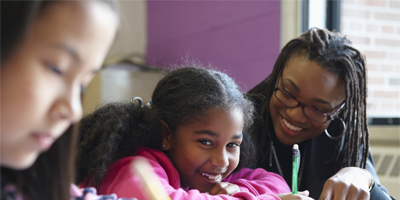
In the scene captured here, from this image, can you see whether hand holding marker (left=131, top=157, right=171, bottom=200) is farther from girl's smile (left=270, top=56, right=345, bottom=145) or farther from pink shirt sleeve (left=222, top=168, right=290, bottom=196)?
girl's smile (left=270, top=56, right=345, bottom=145)

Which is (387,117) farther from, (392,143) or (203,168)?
(203,168)

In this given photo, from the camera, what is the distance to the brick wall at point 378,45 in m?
2.22

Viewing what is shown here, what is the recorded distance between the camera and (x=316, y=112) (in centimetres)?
122

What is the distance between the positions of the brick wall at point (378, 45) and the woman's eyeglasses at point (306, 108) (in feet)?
3.77

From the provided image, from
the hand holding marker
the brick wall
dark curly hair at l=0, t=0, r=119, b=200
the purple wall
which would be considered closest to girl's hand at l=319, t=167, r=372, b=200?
the hand holding marker

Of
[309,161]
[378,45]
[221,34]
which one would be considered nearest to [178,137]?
[309,161]

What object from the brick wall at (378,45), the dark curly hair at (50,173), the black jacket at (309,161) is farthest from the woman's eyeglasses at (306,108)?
the brick wall at (378,45)

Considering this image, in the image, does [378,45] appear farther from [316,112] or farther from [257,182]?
[257,182]

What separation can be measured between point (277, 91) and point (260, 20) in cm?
110

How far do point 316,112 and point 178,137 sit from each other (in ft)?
1.71

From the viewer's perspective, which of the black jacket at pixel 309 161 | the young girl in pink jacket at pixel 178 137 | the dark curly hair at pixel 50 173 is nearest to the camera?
the dark curly hair at pixel 50 173

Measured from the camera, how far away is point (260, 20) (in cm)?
226

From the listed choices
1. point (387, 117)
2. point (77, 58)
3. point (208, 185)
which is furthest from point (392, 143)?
point (77, 58)

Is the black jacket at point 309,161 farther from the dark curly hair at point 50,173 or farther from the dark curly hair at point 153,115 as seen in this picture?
the dark curly hair at point 50,173
